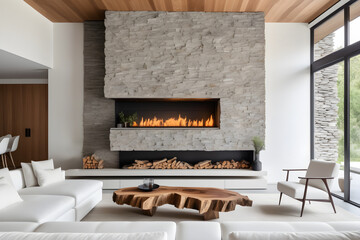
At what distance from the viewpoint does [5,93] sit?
24.1 ft

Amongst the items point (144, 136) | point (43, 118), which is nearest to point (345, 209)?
point (144, 136)

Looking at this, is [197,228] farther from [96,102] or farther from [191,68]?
[96,102]

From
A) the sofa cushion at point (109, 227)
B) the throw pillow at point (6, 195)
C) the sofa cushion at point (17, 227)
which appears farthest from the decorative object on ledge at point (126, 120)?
the sofa cushion at point (109, 227)

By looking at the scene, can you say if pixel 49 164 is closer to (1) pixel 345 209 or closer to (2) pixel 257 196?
(2) pixel 257 196

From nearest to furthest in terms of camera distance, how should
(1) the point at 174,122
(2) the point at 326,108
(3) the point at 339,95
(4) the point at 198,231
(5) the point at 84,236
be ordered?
(5) the point at 84,236, (4) the point at 198,231, (3) the point at 339,95, (2) the point at 326,108, (1) the point at 174,122

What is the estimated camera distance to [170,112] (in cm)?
594

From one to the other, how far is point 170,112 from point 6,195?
11.8 feet

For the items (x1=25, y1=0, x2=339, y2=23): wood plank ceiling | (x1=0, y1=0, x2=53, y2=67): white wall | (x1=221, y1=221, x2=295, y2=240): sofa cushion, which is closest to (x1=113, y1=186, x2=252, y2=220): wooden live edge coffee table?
(x1=221, y1=221, x2=295, y2=240): sofa cushion

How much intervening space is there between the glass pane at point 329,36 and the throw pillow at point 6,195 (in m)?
5.34

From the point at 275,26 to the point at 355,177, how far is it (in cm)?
338

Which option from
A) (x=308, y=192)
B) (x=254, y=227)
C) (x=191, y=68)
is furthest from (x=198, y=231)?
(x=191, y=68)

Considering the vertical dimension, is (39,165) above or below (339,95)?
below

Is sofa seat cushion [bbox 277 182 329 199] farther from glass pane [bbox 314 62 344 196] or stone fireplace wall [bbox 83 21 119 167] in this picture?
stone fireplace wall [bbox 83 21 119 167]

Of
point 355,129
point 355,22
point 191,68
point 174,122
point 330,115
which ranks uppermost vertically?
point 355,22
